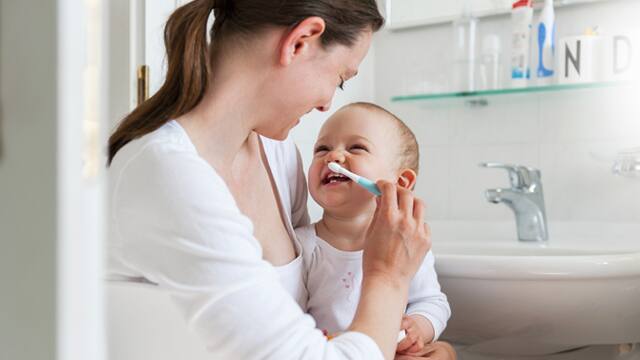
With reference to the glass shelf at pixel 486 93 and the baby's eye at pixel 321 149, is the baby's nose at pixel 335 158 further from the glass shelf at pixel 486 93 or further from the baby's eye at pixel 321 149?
the glass shelf at pixel 486 93

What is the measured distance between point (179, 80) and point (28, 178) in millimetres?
664

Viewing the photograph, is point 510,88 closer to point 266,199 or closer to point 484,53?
point 484,53

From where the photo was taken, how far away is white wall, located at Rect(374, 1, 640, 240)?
1.42 meters

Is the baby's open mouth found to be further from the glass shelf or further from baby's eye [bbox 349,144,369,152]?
the glass shelf

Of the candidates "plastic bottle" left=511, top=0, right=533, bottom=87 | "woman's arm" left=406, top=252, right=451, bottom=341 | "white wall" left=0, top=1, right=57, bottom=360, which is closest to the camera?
"white wall" left=0, top=1, right=57, bottom=360

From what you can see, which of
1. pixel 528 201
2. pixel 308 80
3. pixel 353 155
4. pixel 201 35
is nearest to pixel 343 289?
pixel 353 155

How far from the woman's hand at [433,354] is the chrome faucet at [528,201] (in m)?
0.46

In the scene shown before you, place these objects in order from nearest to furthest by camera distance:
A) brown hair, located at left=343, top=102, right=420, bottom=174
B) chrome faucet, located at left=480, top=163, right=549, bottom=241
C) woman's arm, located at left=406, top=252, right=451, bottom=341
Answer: woman's arm, located at left=406, top=252, right=451, bottom=341 → brown hair, located at left=343, top=102, right=420, bottom=174 → chrome faucet, located at left=480, top=163, right=549, bottom=241

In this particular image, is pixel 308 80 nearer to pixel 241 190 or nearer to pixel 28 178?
pixel 241 190

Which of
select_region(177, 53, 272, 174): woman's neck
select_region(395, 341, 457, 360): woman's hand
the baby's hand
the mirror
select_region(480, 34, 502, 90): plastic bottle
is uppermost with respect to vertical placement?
the mirror

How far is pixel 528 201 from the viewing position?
1.37m

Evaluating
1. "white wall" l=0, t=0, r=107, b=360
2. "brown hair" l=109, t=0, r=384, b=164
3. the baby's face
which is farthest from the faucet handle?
"white wall" l=0, t=0, r=107, b=360

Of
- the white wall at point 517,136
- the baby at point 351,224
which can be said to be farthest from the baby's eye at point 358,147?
the white wall at point 517,136

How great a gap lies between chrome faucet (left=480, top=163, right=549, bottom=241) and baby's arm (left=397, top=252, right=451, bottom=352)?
1.35 feet
